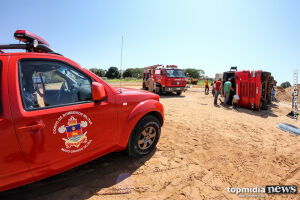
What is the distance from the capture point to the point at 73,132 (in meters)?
1.80

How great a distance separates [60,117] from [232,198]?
8.27ft

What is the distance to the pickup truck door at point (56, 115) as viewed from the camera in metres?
1.52

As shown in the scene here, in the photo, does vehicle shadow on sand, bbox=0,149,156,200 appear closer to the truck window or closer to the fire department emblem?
the fire department emblem

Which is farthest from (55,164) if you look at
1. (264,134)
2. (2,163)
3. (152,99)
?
(264,134)

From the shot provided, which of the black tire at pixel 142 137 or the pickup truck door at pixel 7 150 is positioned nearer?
the pickup truck door at pixel 7 150

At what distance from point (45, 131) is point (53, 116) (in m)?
0.17

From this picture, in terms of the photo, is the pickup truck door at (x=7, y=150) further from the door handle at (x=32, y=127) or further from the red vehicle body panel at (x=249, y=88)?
the red vehicle body panel at (x=249, y=88)

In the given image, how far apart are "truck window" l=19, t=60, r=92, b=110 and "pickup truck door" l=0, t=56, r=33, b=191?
140 mm

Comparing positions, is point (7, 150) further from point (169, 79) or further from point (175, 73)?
point (175, 73)

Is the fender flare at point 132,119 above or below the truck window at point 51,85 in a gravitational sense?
below

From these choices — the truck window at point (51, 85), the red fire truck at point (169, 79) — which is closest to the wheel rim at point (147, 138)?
the truck window at point (51, 85)

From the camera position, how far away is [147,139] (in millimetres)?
2850

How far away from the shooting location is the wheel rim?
2.75 m

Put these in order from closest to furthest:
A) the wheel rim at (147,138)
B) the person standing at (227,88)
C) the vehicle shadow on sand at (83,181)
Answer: the vehicle shadow on sand at (83,181) → the wheel rim at (147,138) → the person standing at (227,88)
